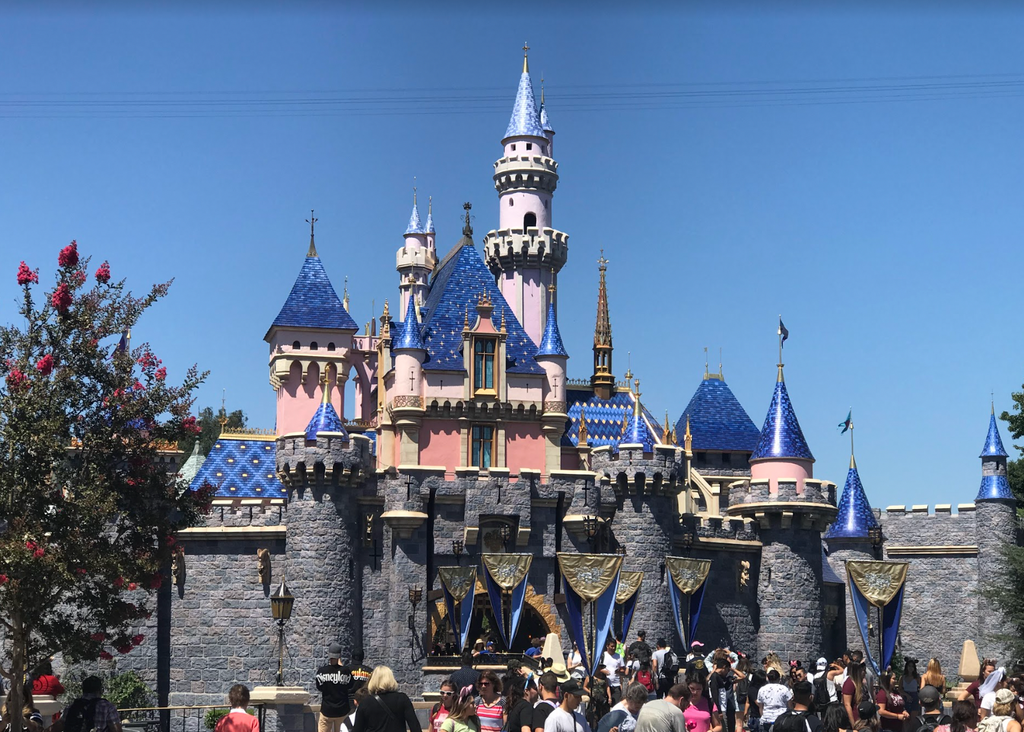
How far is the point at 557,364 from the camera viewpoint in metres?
41.0

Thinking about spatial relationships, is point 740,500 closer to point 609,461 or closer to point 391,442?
point 609,461

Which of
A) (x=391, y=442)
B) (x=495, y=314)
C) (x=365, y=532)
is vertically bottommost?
(x=365, y=532)

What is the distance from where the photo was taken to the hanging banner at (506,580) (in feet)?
110

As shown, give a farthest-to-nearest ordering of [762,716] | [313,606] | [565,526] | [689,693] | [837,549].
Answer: [837,549] < [565,526] < [313,606] < [762,716] < [689,693]

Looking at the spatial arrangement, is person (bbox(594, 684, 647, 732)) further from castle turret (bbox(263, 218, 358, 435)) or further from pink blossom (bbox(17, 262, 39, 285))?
castle turret (bbox(263, 218, 358, 435))

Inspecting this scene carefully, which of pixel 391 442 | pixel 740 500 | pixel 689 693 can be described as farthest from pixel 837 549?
pixel 689 693

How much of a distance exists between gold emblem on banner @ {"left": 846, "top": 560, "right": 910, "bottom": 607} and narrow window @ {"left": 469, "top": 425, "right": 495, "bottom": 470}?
972cm


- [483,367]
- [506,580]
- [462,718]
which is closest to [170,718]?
[506,580]

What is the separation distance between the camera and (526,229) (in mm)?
48406

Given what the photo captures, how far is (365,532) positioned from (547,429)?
7017mm

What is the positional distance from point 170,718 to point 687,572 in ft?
37.8

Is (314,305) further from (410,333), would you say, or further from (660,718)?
(660,718)

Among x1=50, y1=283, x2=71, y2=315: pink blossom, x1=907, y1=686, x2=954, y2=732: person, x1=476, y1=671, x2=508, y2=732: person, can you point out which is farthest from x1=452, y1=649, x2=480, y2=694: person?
x1=50, y1=283, x2=71, y2=315: pink blossom

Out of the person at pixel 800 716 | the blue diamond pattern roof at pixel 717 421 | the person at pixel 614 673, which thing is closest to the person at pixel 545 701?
the person at pixel 800 716
